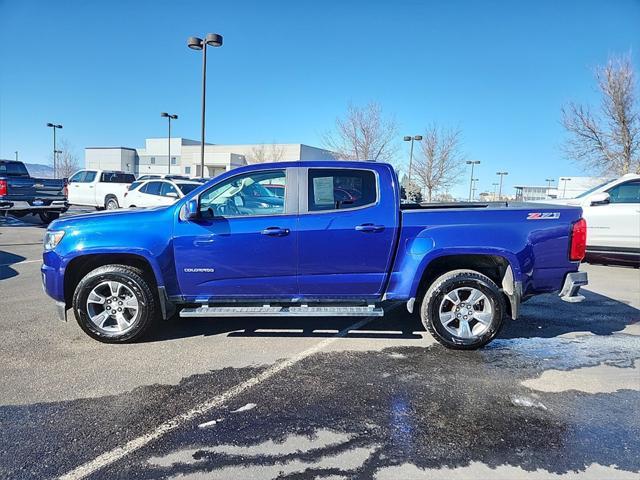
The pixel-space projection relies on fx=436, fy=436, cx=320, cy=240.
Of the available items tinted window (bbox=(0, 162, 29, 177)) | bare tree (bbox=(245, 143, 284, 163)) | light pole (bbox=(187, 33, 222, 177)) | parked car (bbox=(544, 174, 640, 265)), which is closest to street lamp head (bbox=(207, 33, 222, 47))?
light pole (bbox=(187, 33, 222, 177))

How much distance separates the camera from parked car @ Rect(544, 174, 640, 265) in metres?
9.27

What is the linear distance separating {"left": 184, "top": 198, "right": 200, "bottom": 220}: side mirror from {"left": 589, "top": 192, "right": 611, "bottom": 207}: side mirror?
895 cm

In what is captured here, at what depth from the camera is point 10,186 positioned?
1288 cm

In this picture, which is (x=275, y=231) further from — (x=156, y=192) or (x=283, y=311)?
(x=156, y=192)

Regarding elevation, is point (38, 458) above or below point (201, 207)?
below

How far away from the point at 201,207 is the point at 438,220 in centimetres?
243

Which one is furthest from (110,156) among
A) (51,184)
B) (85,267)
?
(85,267)

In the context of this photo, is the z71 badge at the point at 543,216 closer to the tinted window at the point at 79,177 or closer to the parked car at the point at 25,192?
the parked car at the point at 25,192

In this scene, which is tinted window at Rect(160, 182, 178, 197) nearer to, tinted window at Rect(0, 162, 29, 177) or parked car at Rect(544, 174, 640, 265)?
tinted window at Rect(0, 162, 29, 177)

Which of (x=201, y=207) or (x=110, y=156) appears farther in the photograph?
(x=110, y=156)

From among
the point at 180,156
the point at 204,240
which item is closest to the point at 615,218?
the point at 204,240

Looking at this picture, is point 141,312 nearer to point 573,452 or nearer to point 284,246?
point 284,246

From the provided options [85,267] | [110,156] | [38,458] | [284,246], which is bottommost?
[38,458]

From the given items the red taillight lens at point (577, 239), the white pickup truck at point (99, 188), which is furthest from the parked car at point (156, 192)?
the red taillight lens at point (577, 239)
